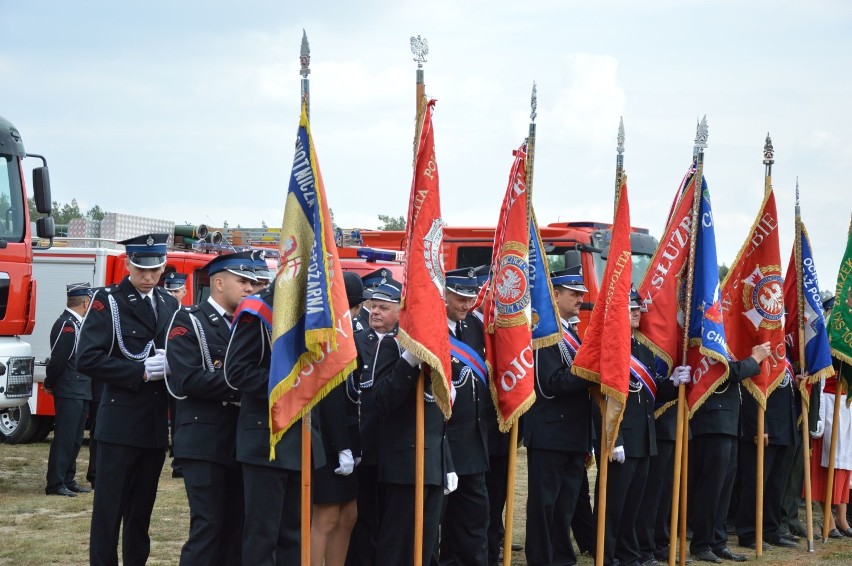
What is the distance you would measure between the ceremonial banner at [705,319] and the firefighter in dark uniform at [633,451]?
207 mm

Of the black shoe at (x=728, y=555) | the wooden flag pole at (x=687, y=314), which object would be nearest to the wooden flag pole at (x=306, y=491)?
the wooden flag pole at (x=687, y=314)

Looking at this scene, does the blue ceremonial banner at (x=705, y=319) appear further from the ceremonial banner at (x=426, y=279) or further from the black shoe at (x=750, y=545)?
the ceremonial banner at (x=426, y=279)

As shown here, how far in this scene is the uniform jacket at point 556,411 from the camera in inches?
291

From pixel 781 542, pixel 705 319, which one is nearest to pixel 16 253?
pixel 705 319

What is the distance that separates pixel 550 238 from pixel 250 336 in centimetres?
A: 897

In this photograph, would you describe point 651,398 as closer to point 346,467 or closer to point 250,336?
point 346,467

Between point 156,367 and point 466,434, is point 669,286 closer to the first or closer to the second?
point 466,434

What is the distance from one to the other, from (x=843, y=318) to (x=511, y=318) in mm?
4336

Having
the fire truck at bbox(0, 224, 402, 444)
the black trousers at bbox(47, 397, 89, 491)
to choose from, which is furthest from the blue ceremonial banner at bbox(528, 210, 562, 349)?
the fire truck at bbox(0, 224, 402, 444)

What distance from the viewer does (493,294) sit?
7141mm

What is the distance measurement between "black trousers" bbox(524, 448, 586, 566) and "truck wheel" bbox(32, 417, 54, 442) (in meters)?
8.88

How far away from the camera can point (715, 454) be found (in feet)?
29.0

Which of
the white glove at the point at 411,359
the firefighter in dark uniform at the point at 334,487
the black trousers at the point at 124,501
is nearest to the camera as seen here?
Answer: the white glove at the point at 411,359

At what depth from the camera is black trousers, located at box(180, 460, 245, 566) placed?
5.78 m
